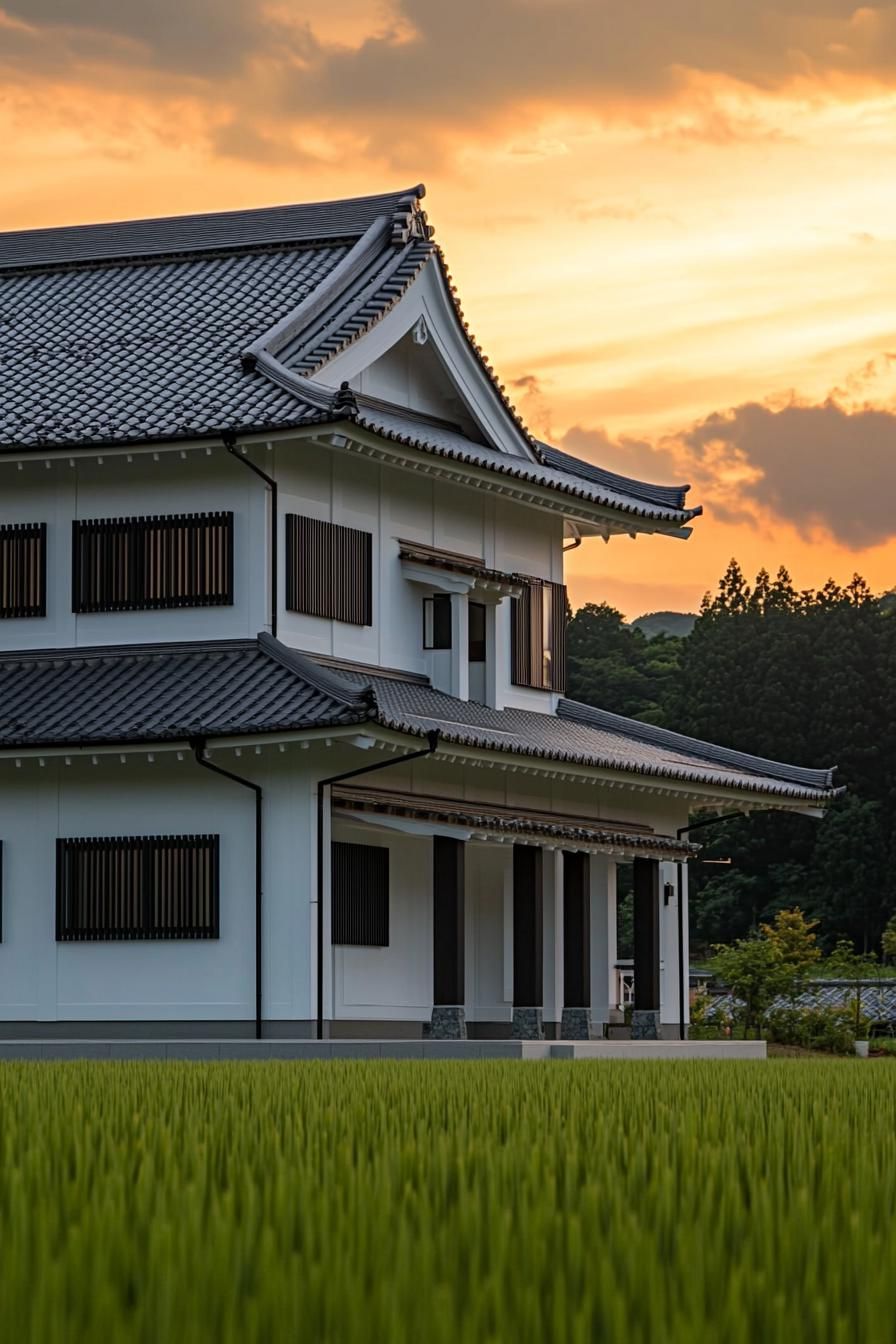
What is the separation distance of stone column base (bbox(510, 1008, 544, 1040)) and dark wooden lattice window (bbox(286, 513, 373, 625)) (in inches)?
209

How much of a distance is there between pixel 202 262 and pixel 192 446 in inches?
236

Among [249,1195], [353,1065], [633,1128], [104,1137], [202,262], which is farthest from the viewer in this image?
[202,262]

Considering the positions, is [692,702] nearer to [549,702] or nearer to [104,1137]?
[549,702]

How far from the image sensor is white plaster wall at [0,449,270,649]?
26.4 m

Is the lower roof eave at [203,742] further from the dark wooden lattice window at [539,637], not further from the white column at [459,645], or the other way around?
the dark wooden lattice window at [539,637]

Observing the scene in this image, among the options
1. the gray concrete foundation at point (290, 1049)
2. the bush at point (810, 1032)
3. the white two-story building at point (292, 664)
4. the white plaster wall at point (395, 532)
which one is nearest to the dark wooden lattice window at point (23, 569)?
the white two-story building at point (292, 664)

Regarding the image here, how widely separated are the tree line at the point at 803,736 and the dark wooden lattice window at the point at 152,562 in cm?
5795

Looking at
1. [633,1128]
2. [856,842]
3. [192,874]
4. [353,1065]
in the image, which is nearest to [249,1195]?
[633,1128]

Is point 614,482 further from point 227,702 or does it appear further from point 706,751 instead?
point 227,702

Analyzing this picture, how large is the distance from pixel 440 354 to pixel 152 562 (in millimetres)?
5246

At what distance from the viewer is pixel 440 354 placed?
29.5 meters

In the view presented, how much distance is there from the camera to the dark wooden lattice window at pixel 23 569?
2747 cm

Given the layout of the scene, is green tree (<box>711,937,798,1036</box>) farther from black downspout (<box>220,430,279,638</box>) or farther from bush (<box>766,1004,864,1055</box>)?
black downspout (<box>220,430,279,638</box>)

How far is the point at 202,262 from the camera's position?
30.8 metres
